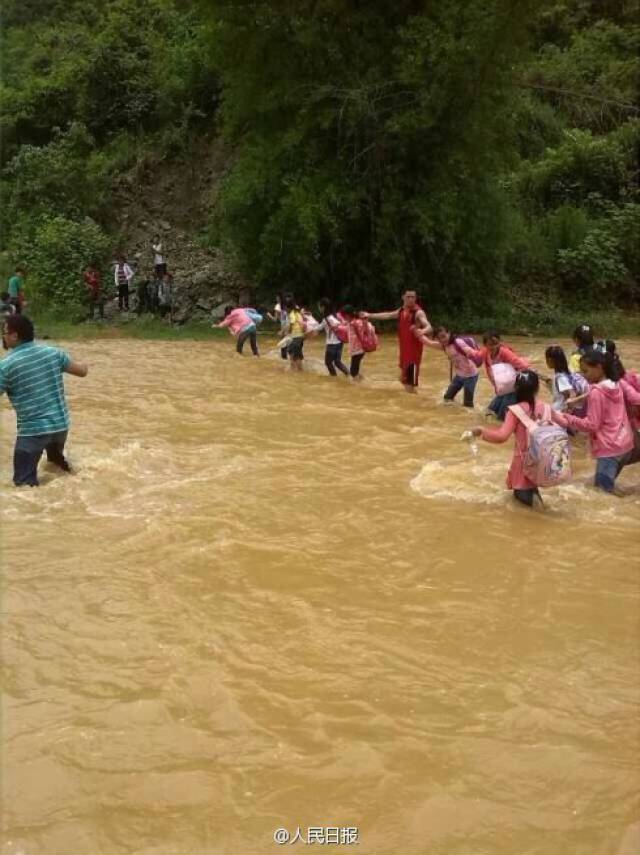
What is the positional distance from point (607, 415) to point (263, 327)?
1460 cm

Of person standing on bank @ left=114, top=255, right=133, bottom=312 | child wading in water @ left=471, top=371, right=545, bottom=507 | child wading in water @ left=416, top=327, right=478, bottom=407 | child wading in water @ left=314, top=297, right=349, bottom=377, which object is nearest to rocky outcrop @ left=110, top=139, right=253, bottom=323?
person standing on bank @ left=114, top=255, right=133, bottom=312

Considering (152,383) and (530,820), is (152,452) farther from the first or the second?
(530,820)

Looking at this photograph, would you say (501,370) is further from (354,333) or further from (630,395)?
(354,333)

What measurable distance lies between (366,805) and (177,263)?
2315cm

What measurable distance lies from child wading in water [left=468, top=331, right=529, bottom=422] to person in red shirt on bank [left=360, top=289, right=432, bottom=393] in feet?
6.89

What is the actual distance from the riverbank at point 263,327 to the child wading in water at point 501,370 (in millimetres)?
11082

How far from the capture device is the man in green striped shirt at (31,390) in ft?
23.1

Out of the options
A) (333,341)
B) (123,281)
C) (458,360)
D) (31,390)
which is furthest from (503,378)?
(123,281)

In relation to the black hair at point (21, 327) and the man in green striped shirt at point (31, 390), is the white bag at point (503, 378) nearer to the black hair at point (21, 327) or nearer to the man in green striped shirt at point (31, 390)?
the man in green striped shirt at point (31, 390)

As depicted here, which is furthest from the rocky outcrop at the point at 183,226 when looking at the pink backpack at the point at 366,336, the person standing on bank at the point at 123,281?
the pink backpack at the point at 366,336

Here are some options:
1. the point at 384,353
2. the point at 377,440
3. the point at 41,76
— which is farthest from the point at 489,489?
the point at 41,76

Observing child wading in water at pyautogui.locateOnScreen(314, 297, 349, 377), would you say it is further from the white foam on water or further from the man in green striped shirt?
the man in green striped shirt

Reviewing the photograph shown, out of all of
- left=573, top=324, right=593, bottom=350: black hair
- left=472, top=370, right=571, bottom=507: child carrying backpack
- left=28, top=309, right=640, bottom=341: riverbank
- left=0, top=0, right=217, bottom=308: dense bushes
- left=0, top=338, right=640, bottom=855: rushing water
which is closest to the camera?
left=0, top=338, right=640, bottom=855: rushing water

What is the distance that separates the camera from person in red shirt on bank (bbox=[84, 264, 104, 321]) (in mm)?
22844
